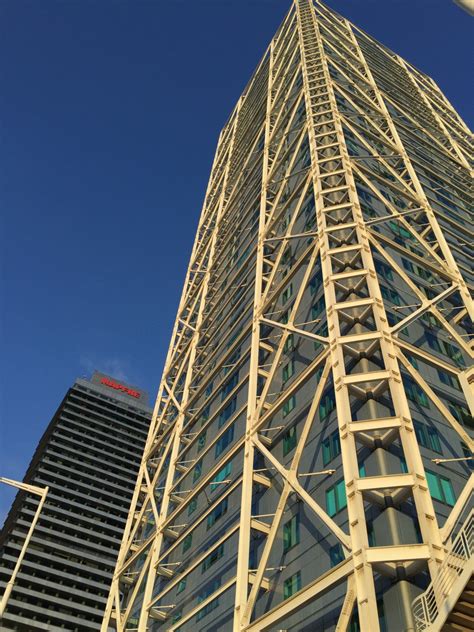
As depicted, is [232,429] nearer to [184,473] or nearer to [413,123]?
[184,473]

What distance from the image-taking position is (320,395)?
27172 mm

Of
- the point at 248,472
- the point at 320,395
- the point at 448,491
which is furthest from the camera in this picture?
the point at 248,472

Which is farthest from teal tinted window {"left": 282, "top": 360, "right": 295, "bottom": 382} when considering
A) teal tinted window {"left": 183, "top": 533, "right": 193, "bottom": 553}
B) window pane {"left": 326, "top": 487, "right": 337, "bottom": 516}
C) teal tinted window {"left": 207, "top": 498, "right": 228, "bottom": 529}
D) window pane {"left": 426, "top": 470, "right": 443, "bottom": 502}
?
teal tinted window {"left": 183, "top": 533, "right": 193, "bottom": 553}

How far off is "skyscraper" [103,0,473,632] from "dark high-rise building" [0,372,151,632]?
80142mm

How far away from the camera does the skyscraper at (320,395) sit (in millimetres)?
21844

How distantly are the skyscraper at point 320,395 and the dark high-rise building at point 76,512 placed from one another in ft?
263

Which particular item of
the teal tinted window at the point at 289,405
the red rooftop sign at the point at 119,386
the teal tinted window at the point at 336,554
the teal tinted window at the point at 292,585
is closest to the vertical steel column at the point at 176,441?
the teal tinted window at the point at 289,405

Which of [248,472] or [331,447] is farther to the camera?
[248,472]

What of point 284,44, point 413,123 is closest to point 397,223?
point 413,123

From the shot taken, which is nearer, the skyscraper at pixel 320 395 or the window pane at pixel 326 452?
the skyscraper at pixel 320 395

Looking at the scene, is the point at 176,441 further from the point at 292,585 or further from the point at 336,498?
the point at 336,498

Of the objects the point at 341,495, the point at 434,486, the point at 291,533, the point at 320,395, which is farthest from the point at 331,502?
the point at 320,395

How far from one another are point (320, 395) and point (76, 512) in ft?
399

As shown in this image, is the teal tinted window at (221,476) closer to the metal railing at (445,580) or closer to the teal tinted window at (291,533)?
the teal tinted window at (291,533)
